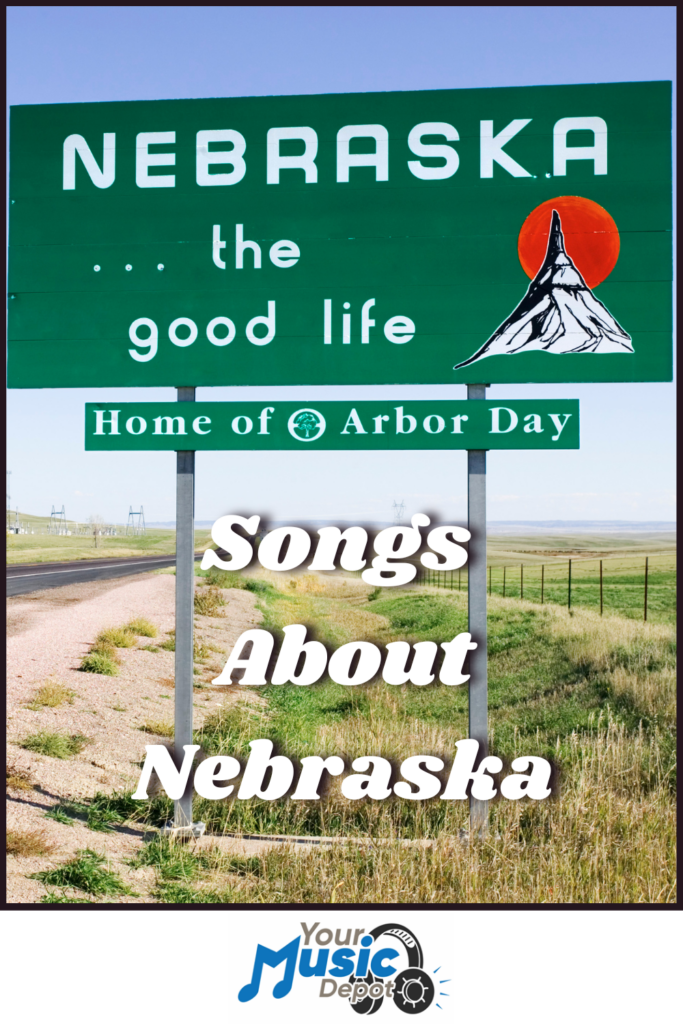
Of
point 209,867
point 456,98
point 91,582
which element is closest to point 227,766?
point 209,867

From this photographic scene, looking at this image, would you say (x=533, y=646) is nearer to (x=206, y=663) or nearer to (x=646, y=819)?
(x=206, y=663)

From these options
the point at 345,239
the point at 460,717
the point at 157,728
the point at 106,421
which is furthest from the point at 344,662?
the point at 460,717

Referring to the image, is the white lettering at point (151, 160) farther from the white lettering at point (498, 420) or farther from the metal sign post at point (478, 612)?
the metal sign post at point (478, 612)

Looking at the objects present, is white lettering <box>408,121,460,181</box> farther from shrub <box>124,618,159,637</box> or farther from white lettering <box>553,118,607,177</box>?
shrub <box>124,618,159,637</box>

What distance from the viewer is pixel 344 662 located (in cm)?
520

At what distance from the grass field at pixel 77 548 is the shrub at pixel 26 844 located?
105ft

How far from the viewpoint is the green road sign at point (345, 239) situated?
539cm

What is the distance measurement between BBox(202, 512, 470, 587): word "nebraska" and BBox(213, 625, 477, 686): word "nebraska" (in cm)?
50

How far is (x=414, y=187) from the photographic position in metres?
5.52

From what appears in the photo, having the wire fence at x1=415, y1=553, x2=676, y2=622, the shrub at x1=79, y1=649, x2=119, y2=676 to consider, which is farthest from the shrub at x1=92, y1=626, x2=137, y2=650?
the wire fence at x1=415, y1=553, x2=676, y2=622

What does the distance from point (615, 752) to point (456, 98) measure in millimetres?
5858

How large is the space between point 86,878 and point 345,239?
5.04 meters

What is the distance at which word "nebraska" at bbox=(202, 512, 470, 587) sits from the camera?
5.16 m

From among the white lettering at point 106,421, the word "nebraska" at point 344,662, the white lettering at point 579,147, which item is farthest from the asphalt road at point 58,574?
the white lettering at point 579,147
